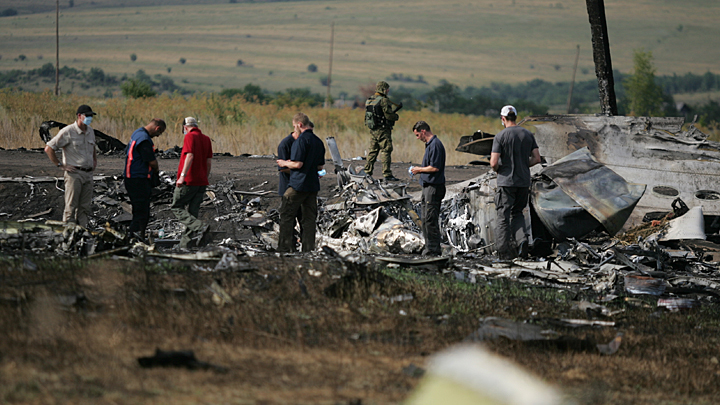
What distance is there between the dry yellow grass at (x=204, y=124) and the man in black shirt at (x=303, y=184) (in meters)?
8.85

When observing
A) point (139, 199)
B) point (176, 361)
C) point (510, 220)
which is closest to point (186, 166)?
point (139, 199)

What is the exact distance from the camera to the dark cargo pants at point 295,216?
802cm

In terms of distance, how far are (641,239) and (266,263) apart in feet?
18.4

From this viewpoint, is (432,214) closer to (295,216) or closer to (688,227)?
(295,216)

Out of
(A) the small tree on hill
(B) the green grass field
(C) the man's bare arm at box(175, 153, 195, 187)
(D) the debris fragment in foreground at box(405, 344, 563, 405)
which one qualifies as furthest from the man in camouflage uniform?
(B) the green grass field

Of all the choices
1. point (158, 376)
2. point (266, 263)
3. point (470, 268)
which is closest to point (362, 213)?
point (470, 268)

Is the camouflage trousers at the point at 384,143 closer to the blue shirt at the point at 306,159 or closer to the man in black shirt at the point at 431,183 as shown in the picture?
the man in black shirt at the point at 431,183

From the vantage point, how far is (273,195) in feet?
39.1

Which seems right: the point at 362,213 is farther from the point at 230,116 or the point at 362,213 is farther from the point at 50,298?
the point at 230,116

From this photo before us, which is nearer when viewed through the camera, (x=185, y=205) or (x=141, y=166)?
(x=141, y=166)

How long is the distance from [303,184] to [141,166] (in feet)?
6.80

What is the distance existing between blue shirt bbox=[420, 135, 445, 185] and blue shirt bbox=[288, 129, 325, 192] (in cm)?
133

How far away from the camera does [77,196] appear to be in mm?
8312

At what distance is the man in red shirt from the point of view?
316 inches
